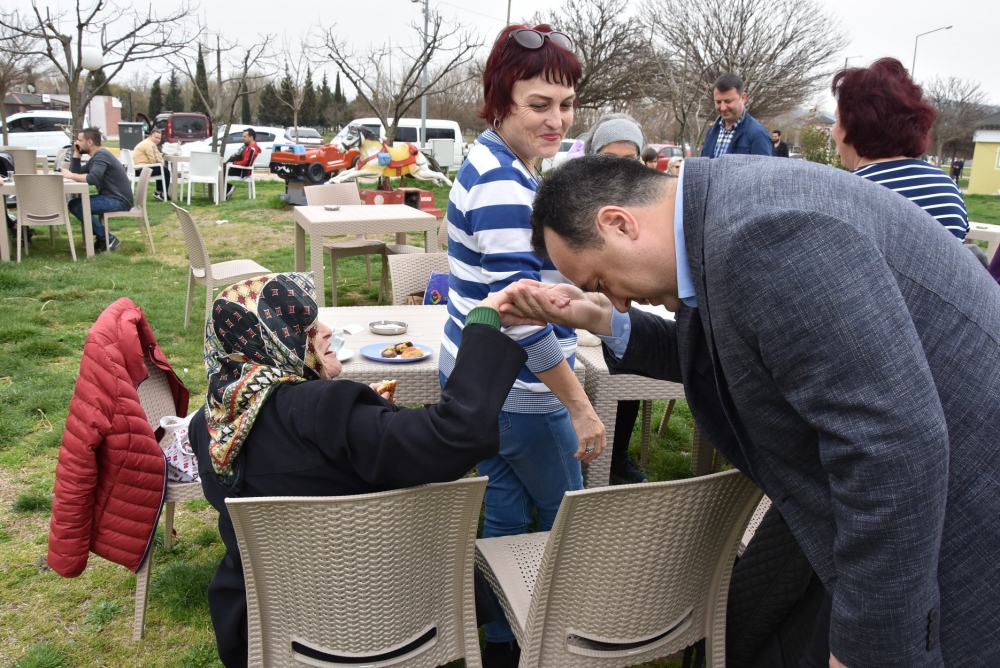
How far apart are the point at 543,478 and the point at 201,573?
5.45ft

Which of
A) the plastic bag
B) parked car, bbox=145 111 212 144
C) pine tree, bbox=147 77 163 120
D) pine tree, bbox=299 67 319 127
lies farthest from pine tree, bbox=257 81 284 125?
the plastic bag

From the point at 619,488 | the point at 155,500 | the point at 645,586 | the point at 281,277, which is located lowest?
the point at 155,500

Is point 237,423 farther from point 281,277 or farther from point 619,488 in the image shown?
point 619,488

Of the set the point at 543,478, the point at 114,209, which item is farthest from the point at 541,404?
the point at 114,209

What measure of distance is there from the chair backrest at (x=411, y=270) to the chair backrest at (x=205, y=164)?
11421 mm

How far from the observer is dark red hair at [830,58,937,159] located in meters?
2.88

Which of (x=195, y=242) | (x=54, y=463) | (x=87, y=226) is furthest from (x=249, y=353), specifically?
(x=87, y=226)

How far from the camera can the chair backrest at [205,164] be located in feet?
47.2

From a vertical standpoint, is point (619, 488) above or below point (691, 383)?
below

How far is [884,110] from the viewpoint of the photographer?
288cm

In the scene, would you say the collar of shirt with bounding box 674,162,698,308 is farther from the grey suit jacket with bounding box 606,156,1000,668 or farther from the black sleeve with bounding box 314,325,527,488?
the black sleeve with bounding box 314,325,527,488

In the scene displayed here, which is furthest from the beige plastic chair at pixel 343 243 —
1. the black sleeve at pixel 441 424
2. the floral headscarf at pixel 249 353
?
the black sleeve at pixel 441 424

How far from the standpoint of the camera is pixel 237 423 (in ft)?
5.52

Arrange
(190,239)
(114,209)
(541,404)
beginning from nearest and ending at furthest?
(541,404) < (190,239) < (114,209)
